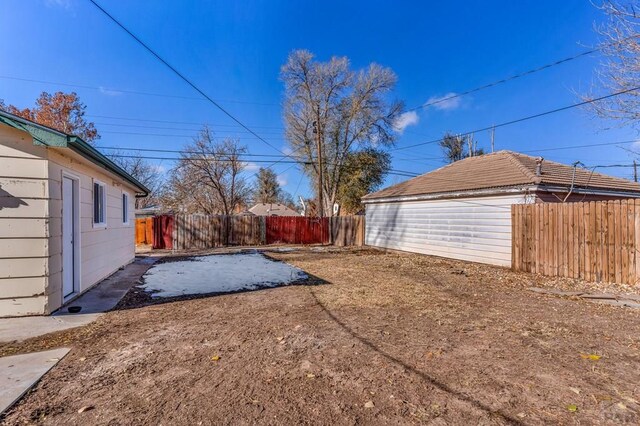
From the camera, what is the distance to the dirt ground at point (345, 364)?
2326 millimetres

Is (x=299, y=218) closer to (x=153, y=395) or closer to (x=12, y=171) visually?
(x=12, y=171)

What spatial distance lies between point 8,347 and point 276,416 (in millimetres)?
3158

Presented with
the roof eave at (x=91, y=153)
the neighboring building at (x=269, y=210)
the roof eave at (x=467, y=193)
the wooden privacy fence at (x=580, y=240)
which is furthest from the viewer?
the neighboring building at (x=269, y=210)

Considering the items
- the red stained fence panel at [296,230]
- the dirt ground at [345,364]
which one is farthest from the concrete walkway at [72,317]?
the red stained fence panel at [296,230]

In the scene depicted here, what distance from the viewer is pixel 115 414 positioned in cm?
228

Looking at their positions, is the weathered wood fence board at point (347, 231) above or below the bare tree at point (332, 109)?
below

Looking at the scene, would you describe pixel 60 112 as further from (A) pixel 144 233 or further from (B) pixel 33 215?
(B) pixel 33 215

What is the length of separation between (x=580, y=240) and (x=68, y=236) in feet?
33.5

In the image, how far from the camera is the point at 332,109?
26656 mm

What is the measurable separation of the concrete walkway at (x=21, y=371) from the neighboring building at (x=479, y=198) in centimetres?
995

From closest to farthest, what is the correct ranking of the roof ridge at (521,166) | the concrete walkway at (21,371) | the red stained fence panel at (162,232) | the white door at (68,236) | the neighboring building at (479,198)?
1. the concrete walkway at (21,371)
2. the white door at (68,236)
3. the roof ridge at (521,166)
4. the neighboring building at (479,198)
5. the red stained fence panel at (162,232)

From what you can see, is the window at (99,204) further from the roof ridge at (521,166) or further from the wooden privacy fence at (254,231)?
the roof ridge at (521,166)

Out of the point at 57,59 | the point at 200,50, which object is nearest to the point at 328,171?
the point at 200,50

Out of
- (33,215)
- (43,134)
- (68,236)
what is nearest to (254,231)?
(68,236)
